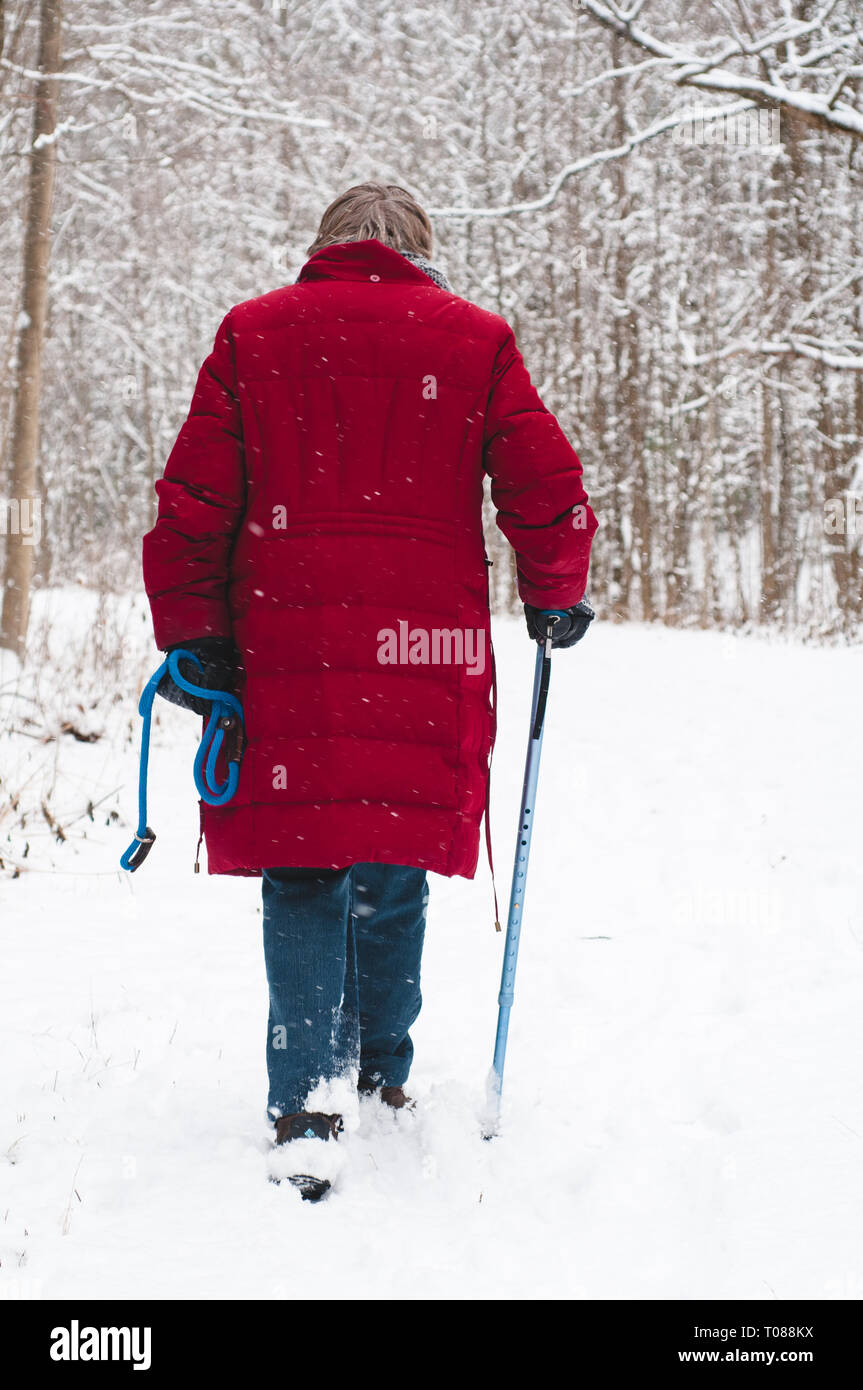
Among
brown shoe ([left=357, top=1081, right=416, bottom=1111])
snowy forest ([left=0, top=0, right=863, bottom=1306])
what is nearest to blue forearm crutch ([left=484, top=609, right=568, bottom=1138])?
snowy forest ([left=0, top=0, right=863, bottom=1306])

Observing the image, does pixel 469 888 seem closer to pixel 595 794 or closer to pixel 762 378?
pixel 595 794

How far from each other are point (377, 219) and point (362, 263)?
15 cm

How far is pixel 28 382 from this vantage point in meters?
8.30

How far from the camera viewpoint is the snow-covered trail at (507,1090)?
1934 millimetres

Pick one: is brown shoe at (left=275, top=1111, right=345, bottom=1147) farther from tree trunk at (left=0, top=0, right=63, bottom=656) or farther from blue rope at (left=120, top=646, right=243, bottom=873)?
tree trunk at (left=0, top=0, right=63, bottom=656)

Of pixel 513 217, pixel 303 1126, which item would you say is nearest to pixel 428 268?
pixel 303 1126

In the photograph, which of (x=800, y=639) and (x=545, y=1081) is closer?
(x=545, y=1081)

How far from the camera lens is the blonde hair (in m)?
2.26

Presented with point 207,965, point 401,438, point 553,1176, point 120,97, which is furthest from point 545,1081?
point 120,97

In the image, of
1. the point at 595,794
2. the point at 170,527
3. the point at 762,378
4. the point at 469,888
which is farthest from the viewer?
the point at 762,378

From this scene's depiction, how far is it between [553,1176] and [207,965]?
5.26 ft

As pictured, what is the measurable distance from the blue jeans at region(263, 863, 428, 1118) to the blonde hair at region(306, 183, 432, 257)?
54.0 inches

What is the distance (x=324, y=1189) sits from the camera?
2.11 m

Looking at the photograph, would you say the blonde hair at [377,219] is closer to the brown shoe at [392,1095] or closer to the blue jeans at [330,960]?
the blue jeans at [330,960]
